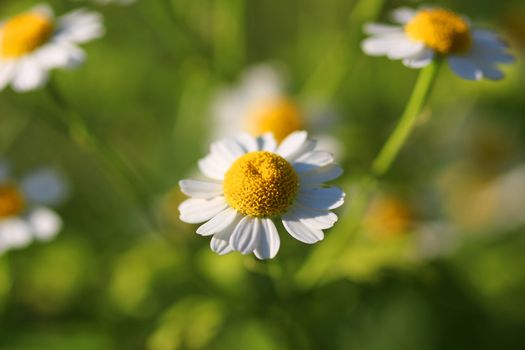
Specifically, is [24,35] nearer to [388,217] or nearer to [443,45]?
[443,45]

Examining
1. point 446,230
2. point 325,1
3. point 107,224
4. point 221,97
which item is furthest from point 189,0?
point 446,230

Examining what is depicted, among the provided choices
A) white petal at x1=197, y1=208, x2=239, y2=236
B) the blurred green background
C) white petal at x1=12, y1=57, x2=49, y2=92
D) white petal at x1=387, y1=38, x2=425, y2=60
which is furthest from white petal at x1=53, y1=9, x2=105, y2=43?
white petal at x1=387, y1=38, x2=425, y2=60

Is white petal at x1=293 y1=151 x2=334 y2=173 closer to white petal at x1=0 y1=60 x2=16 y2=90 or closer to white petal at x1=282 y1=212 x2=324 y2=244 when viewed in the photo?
white petal at x1=282 y1=212 x2=324 y2=244

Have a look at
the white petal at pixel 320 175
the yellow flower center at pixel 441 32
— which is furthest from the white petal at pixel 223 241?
the yellow flower center at pixel 441 32

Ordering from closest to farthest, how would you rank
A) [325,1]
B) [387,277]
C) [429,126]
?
[387,277] < [429,126] < [325,1]

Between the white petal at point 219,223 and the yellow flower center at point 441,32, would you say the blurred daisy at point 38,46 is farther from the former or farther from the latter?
the yellow flower center at point 441,32

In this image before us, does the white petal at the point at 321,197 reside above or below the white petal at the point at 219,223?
below

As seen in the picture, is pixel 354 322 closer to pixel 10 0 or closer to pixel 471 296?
pixel 471 296
